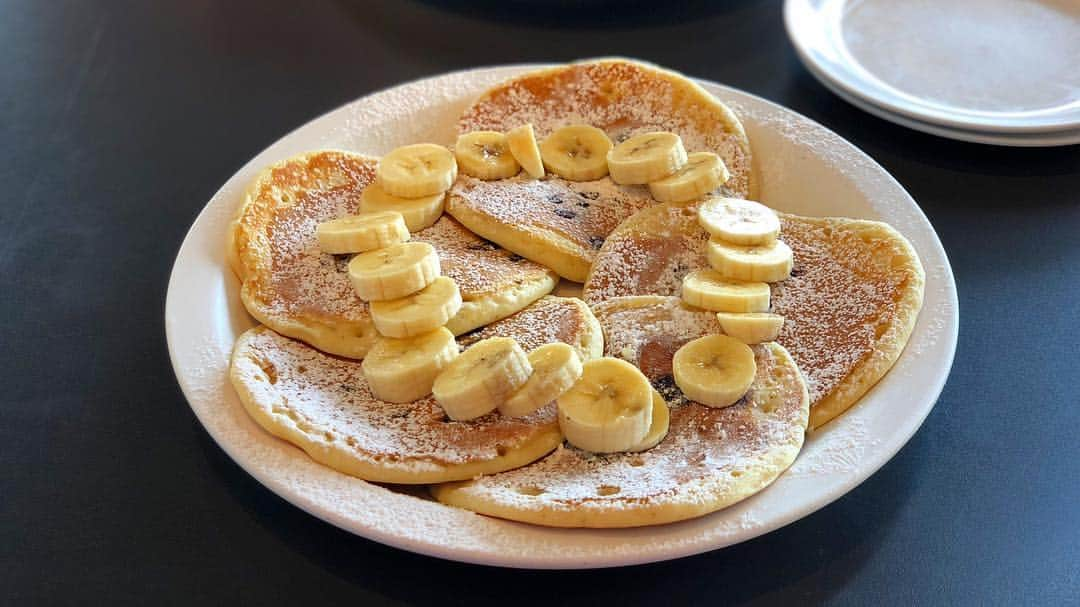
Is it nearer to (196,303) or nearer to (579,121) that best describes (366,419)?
(196,303)

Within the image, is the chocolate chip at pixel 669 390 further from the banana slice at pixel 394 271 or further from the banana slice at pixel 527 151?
the banana slice at pixel 527 151

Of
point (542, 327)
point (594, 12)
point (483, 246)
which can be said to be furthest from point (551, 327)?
point (594, 12)

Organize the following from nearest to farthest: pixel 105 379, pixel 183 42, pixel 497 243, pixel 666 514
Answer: pixel 666 514
pixel 105 379
pixel 497 243
pixel 183 42

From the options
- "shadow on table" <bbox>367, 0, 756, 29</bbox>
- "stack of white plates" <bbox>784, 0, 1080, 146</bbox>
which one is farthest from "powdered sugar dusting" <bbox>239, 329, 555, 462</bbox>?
"shadow on table" <bbox>367, 0, 756, 29</bbox>

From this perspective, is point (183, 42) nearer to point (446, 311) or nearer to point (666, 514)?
point (446, 311)

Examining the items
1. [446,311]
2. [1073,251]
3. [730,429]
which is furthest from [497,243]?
[1073,251]

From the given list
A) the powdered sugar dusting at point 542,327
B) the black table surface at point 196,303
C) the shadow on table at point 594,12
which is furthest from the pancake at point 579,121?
the shadow on table at point 594,12

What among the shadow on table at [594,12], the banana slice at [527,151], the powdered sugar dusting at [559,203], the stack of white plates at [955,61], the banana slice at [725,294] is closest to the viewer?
the banana slice at [725,294]
